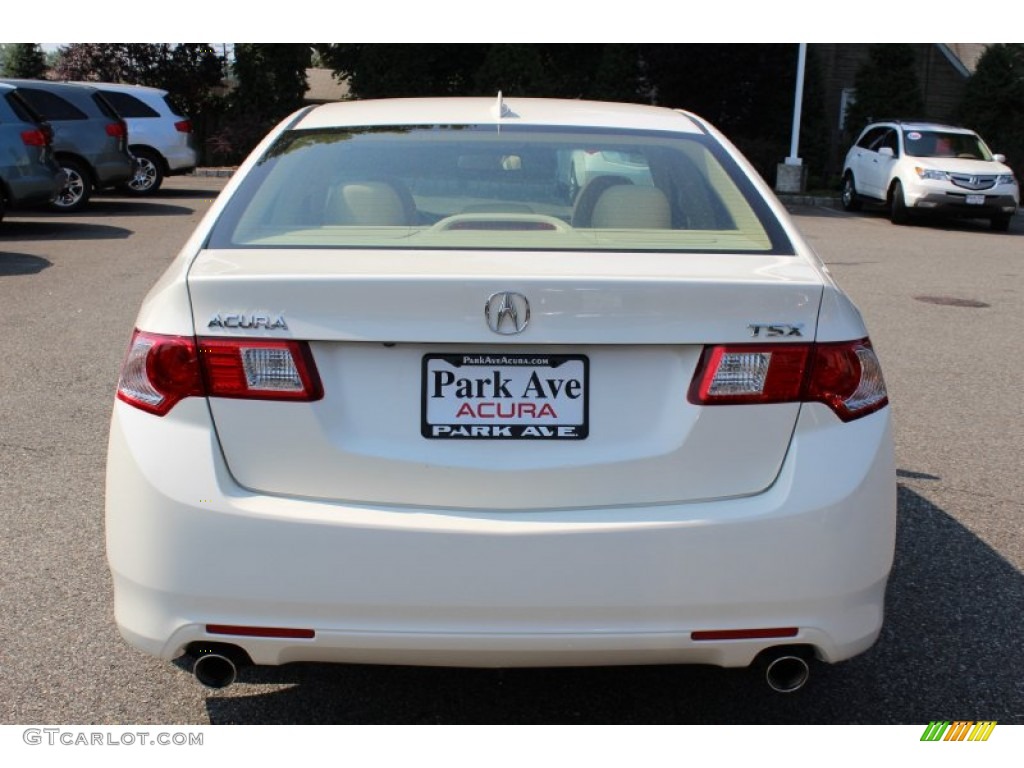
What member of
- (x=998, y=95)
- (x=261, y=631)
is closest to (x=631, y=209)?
(x=261, y=631)

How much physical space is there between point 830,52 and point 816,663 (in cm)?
3538

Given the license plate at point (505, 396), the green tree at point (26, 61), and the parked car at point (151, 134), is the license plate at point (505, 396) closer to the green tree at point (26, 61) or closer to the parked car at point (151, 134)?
the parked car at point (151, 134)

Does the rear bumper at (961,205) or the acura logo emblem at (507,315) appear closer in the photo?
the acura logo emblem at (507,315)

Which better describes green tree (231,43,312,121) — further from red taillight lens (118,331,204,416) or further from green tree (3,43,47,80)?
red taillight lens (118,331,204,416)

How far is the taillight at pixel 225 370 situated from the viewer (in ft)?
9.25

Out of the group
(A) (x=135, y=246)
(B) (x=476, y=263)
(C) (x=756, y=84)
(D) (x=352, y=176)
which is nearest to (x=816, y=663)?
(B) (x=476, y=263)

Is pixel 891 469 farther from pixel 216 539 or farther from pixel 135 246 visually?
pixel 135 246

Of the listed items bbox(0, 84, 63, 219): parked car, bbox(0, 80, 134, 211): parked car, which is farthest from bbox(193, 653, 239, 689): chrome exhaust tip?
bbox(0, 80, 134, 211): parked car

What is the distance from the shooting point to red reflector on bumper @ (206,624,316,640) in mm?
2863

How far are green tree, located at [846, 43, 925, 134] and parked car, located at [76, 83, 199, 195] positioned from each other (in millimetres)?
17841

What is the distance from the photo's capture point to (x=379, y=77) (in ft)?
109

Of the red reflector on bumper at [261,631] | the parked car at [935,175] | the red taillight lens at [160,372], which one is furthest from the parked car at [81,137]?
the red reflector on bumper at [261,631]

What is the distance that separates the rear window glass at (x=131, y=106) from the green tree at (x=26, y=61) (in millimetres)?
20258
